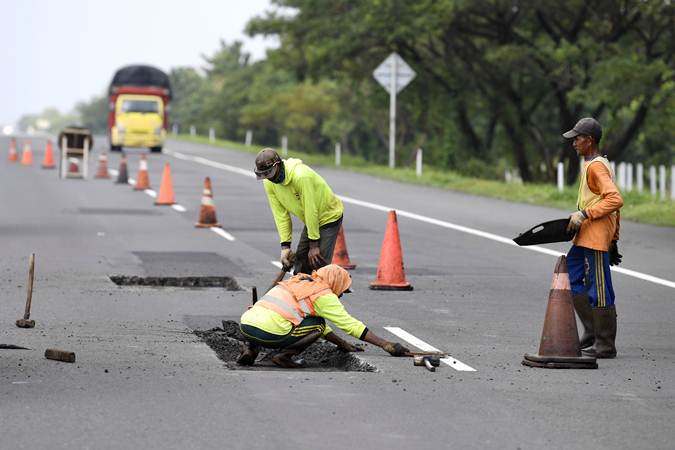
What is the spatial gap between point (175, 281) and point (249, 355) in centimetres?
565

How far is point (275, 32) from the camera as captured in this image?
50.2 m

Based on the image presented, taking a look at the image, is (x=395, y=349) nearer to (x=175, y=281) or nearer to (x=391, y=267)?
(x=391, y=267)

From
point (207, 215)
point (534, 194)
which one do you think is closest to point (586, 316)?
point (207, 215)

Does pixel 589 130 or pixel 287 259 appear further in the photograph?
pixel 287 259

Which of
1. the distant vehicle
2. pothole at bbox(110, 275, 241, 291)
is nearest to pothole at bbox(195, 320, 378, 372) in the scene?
pothole at bbox(110, 275, 241, 291)

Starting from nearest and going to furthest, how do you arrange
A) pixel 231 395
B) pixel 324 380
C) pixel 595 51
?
pixel 231 395 < pixel 324 380 < pixel 595 51

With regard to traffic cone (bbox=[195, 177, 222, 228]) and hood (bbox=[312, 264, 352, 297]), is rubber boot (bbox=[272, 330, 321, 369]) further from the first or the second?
traffic cone (bbox=[195, 177, 222, 228])

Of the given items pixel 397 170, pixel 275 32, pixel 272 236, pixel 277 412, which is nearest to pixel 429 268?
pixel 272 236

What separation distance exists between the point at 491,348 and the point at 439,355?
0.90 m

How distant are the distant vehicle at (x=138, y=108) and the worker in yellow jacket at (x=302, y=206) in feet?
141

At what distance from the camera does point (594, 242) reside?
11156mm

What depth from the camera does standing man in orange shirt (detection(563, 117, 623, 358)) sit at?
11031 millimetres

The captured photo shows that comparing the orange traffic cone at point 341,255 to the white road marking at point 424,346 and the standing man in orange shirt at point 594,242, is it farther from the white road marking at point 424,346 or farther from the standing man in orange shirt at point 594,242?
the standing man in orange shirt at point 594,242

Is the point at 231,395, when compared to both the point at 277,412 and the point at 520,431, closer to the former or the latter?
the point at 277,412
